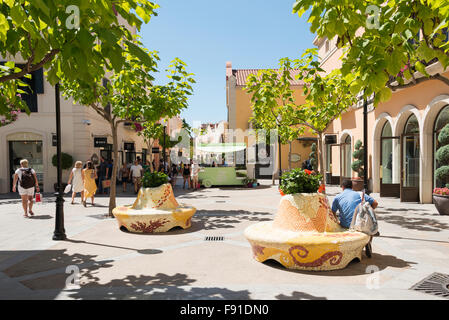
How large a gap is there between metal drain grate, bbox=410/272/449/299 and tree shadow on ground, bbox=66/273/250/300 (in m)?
2.34

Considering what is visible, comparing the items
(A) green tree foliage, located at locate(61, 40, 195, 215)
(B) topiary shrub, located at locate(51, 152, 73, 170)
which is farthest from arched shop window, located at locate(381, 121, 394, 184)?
(B) topiary shrub, located at locate(51, 152, 73, 170)

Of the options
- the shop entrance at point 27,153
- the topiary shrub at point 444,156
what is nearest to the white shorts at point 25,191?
the shop entrance at point 27,153

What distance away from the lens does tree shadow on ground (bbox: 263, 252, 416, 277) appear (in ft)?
16.2

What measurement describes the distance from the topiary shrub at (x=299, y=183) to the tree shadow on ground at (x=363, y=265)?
49.2 inches

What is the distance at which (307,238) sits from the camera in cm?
491

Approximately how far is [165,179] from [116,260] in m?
3.15

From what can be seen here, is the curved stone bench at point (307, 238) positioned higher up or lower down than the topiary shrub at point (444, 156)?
lower down

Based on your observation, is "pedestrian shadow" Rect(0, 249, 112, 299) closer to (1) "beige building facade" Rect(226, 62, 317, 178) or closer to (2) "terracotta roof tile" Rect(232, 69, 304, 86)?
(1) "beige building facade" Rect(226, 62, 317, 178)

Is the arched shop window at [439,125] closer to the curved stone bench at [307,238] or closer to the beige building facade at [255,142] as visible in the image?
the curved stone bench at [307,238]

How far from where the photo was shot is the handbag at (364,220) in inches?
205

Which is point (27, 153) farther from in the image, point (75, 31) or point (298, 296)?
point (298, 296)

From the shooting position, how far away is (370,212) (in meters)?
5.24
